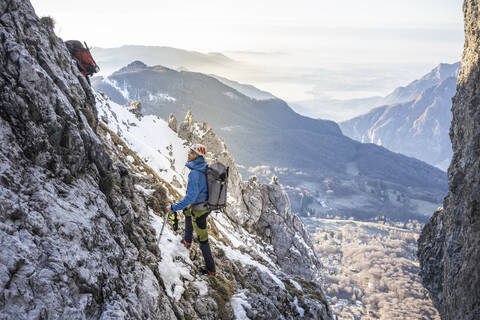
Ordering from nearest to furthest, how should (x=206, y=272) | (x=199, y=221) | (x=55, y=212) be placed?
(x=55, y=212), (x=199, y=221), (x=206, y=272)

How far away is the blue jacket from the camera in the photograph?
10289mm

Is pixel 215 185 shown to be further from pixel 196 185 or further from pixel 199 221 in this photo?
pixel 199 221

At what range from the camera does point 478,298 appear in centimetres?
1694

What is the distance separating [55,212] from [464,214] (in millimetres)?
25294

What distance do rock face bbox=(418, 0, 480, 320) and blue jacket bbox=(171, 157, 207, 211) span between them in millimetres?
16758

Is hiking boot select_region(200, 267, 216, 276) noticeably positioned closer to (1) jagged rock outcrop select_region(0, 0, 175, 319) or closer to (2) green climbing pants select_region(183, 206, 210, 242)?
(2) green climbing pants select_region(183, 206, 210, 242)

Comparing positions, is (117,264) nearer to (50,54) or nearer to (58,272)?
(58,272)

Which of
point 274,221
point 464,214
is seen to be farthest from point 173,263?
point 274,221

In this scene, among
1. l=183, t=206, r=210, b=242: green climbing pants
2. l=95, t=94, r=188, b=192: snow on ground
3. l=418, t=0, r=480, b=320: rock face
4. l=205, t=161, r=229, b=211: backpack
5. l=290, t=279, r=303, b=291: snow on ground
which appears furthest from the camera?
l=95, t=94, r=188, b=192: snow on ground

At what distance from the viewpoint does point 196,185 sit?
406 inches

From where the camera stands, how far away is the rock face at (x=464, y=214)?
18891mm

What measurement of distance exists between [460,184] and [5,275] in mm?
29028

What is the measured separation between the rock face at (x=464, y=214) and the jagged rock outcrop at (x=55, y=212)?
18.7m

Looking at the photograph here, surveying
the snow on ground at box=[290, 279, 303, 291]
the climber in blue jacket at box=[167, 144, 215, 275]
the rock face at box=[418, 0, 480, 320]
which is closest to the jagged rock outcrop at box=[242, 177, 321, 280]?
the rock face at box=[418, 0, 480, 320]
